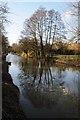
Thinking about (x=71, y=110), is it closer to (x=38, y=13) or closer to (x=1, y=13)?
(x=1, y=13)

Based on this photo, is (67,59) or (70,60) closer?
(70,60)

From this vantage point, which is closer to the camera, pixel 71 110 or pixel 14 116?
pixel 14 116

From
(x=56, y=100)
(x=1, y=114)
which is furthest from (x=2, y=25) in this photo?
(x=1, y=114)

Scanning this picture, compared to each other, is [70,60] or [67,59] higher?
[67,59]

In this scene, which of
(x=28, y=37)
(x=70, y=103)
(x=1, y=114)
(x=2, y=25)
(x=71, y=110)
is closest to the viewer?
(x=1, y=114)

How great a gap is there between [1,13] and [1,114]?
34.1 feet

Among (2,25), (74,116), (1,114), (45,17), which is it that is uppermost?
(45,17)

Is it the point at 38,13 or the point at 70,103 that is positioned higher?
the point at 38,13

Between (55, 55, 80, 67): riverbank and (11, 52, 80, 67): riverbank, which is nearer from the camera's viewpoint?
(55, 55, 80, 67): riverbank

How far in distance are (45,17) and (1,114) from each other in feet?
137

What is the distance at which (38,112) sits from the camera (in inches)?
451

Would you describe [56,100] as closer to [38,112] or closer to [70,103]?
[70,103]

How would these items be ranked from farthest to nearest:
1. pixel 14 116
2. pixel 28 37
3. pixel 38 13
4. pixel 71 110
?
pixel 28 37
pixel 38 13
pixel 71 110
pixel 14 116

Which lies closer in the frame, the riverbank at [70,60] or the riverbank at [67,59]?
the riverbank at [70,60]
